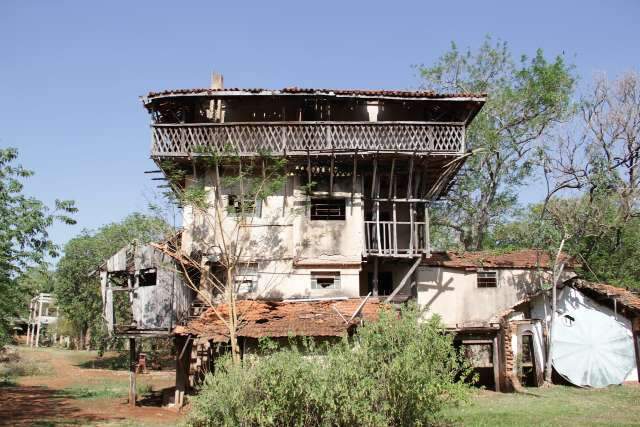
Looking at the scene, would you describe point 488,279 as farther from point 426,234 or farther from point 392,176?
point 392,176

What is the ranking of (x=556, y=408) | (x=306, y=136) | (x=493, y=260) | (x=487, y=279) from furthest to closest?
(x=493, y=260) < (x=487, y=279) < (x=306, y=136) < (x=556, y=408)

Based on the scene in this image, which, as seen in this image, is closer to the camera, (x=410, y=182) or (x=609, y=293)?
(x=410, y=182)

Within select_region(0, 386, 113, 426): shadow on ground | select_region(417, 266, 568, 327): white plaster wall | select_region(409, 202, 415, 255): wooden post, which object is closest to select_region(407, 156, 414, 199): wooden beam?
select_region(409, 202, 415, 255): wooden post

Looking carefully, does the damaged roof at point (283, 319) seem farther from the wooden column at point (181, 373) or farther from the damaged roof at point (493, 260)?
the damaged roof at point (493, 260)

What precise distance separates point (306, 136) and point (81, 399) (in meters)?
13.1

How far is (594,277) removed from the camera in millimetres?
28484

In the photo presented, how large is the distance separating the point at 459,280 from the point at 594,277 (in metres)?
9.11

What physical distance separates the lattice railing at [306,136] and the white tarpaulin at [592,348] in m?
9.02

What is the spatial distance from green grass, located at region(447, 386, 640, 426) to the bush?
4.86ft

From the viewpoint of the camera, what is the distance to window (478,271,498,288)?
24.0m

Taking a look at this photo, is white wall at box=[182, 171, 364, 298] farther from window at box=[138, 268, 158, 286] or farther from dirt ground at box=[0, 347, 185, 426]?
dirt ground at box=[0, 347, 185, 426]

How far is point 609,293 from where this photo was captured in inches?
912

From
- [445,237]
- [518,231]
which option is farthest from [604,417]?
[445,237]

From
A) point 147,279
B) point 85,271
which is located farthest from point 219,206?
point 85,271
